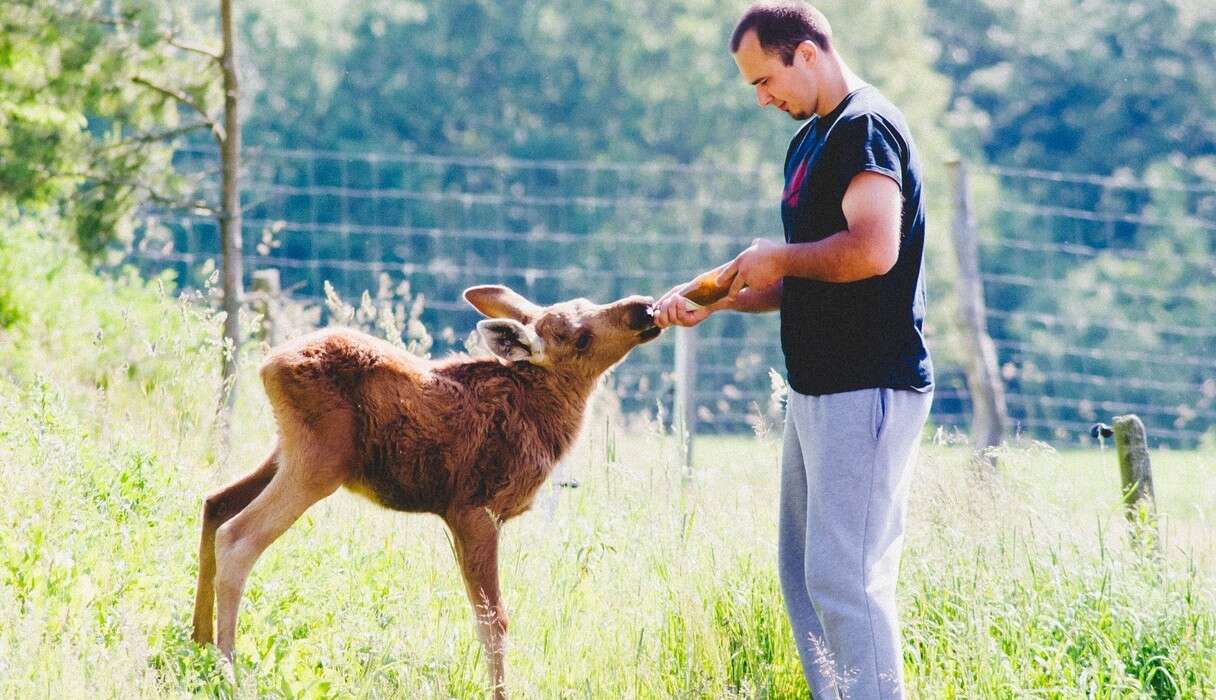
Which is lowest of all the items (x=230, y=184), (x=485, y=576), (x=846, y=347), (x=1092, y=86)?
(x=485, y=576)

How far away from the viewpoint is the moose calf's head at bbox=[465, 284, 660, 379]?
19.3 feet

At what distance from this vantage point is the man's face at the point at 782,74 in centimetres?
452

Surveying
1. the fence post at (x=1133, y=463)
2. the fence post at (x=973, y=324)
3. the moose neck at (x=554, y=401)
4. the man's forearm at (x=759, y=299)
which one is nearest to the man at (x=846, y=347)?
the man's forearm at (x=759, y=299)

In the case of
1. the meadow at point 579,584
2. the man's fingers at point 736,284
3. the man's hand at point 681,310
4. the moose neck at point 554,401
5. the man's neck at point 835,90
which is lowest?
the meadow at point 579,584

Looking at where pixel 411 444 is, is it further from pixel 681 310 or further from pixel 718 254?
pixel 718 254

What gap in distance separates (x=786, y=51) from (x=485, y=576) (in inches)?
87.5

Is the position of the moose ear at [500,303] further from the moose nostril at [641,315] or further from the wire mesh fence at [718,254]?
the wire mesh fence at [718,254]

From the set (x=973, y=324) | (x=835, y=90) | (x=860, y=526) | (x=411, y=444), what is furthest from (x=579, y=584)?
(x=973, y=324)

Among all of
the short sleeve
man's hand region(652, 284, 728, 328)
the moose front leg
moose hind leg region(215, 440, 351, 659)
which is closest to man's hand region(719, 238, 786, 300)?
the short sleeve

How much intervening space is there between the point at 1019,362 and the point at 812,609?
28.3 metres

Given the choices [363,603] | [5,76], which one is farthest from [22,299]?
[363,603]

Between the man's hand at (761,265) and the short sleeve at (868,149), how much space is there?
0.31 meters

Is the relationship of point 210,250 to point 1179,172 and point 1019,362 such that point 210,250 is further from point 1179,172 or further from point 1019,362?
point 1179,172

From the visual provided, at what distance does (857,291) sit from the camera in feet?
14.7
